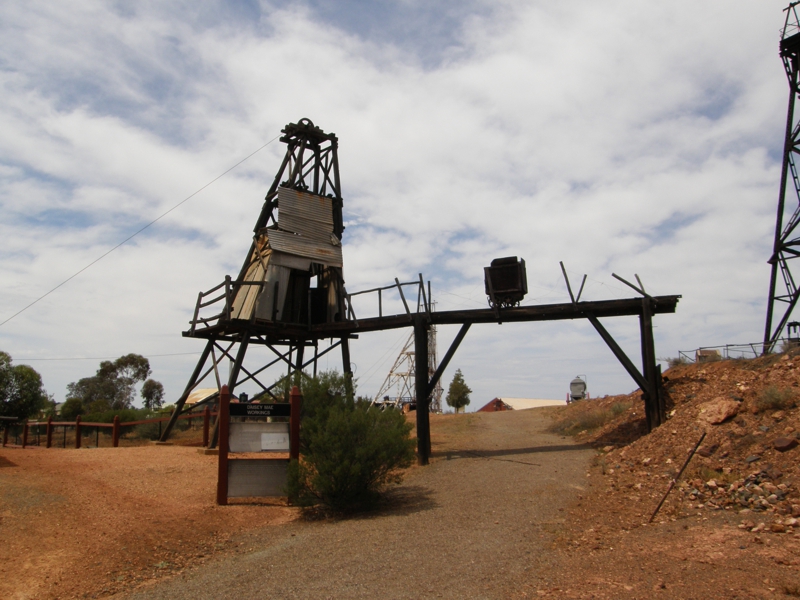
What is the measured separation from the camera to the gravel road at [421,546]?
290 inches

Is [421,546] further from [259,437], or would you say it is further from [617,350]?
[617,350]

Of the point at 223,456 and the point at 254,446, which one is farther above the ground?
the point at 254,446

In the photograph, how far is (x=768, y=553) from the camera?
7.37m

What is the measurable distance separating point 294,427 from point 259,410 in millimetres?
875

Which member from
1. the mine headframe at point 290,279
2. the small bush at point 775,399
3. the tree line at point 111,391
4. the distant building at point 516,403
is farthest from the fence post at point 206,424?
the distant building at point 516,403

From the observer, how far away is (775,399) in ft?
41.0

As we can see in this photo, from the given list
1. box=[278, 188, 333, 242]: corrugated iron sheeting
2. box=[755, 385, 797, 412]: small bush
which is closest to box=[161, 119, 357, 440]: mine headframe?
box=[278, 188, 333, 242]: corrugated iron sheeting

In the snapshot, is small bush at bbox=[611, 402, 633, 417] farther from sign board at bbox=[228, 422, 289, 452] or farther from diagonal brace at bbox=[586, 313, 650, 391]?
sign board at bbox=[228, 422, 289, 452]

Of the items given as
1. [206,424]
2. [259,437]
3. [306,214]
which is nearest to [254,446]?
[259,437]

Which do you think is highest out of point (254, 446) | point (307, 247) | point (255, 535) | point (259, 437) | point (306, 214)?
point (306, 214)

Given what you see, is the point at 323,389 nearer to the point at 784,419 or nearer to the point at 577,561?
the point at 577,561

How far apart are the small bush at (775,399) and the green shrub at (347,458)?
7.57 metres

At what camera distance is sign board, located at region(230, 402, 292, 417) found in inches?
513

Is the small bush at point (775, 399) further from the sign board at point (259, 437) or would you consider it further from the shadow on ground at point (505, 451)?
the sign board at point (259, 437)
